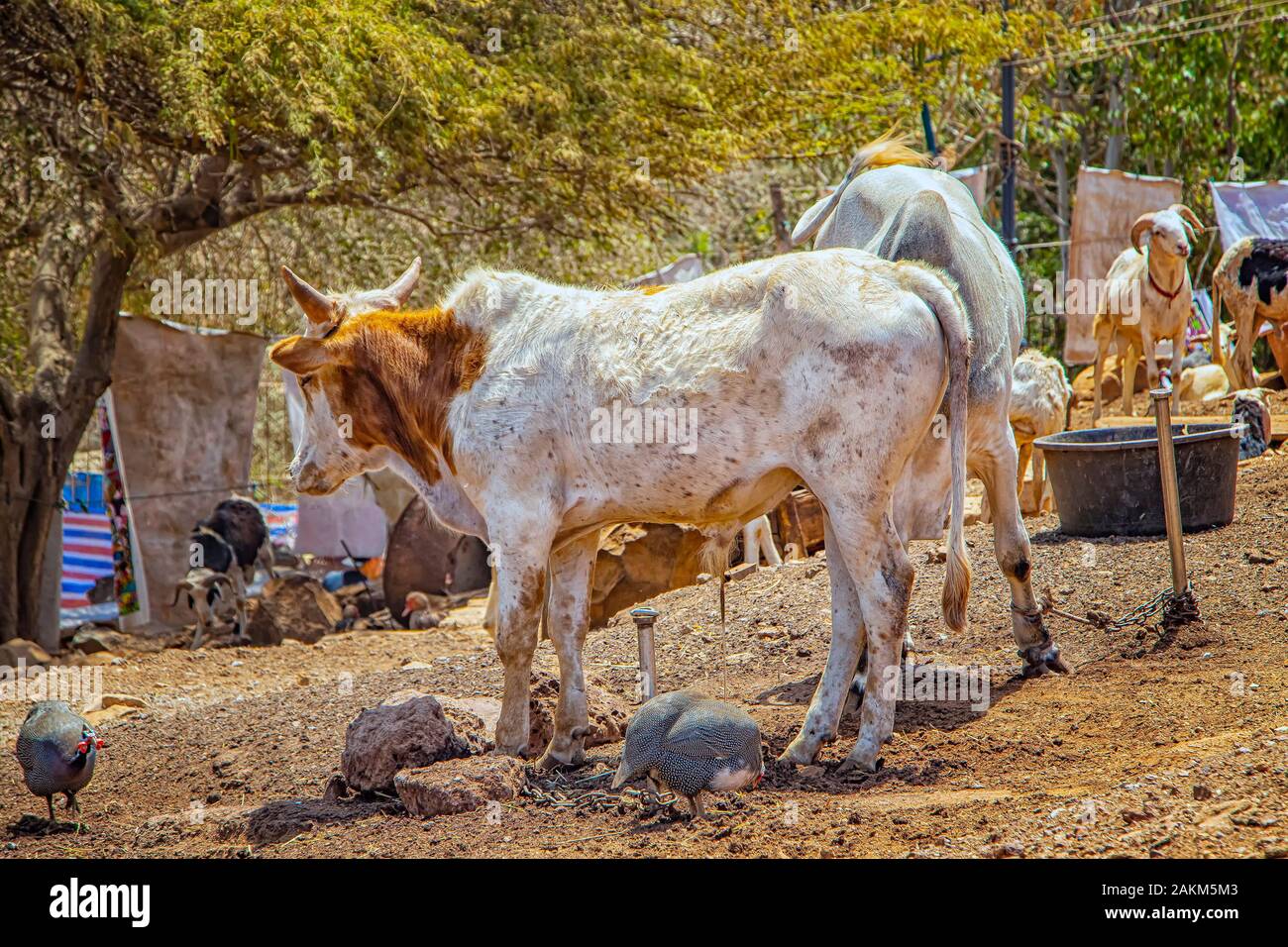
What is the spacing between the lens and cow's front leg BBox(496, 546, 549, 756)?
5910 millimetres

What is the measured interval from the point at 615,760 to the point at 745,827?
135 centimetres

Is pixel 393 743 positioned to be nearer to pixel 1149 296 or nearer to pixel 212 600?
pixel 212 600

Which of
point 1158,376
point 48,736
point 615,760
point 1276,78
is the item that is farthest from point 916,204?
point 1276,78

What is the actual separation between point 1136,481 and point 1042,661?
2.54 m

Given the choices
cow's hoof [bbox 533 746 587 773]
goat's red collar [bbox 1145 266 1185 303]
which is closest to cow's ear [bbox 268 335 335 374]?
cow's hoof [bbox 533 746 587 773]

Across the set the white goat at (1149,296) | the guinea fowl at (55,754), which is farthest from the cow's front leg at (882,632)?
the white goat at (1149,296)

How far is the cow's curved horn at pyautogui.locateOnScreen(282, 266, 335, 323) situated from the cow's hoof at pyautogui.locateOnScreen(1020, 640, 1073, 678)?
12.7ft

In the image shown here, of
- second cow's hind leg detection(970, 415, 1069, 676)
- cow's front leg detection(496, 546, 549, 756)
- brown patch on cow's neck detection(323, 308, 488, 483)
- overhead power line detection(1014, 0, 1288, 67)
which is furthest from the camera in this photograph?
overhead power line detection(1014, 0, 1288, 67)

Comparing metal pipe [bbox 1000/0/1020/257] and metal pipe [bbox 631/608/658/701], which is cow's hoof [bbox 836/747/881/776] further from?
metal pipe [bbox 1000/0/1020/257]

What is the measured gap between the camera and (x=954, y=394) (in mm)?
5695

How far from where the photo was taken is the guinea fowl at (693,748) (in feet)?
16.7

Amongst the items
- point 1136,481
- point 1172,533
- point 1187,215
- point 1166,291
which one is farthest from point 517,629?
point 1187,215

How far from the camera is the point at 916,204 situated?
6.82m

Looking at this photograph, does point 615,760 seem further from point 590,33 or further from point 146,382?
point 146,382
